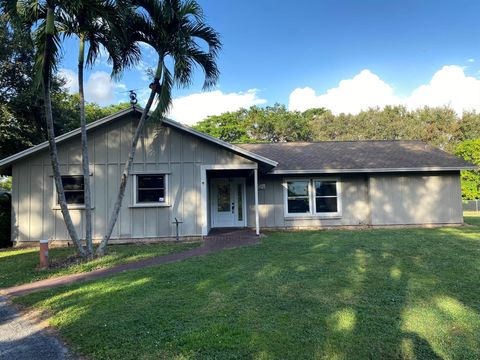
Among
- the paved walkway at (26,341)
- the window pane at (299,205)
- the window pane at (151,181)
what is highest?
the window pane at (151,181)

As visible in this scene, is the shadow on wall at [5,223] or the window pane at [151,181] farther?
the shadow on wall at [5,223]

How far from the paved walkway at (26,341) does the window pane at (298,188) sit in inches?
414

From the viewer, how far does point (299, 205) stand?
44.8ft

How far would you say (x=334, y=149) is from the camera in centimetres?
1580

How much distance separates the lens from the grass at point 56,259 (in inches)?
281

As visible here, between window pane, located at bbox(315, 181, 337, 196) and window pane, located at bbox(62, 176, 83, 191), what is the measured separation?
9145mm


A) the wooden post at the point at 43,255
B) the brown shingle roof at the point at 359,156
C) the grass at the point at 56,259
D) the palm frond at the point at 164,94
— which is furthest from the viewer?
the brown shingle roof at the point at 359,156

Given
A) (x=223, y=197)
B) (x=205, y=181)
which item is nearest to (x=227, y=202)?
(x=223, y=197)

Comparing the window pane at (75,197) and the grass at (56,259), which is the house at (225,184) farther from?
the grass at (56,259)

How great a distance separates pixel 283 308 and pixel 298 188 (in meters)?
9.49

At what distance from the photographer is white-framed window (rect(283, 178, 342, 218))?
13594mm

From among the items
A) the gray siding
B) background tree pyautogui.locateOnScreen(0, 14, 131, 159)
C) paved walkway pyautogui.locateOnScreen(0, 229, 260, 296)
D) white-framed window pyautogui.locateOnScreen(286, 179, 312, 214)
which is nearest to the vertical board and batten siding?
white-framed window pyautogui.locateOnScreen(286, 179, 312, 214)

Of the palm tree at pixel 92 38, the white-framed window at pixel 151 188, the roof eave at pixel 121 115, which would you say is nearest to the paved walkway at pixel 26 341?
the palm tree at pixel 92 38

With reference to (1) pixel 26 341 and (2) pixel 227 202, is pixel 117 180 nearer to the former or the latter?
(2) pixel 227 202
